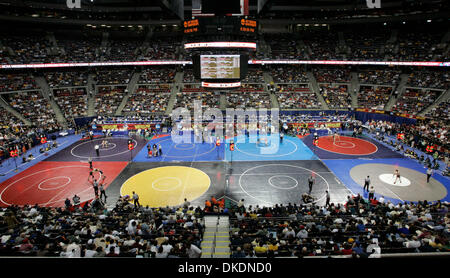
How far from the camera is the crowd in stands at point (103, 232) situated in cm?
1044

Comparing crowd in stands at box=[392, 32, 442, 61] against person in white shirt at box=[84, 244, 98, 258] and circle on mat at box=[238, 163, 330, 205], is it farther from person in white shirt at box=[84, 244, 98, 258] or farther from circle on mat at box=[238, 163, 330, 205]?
person in white shirt at box=[84, 244, 98, 258]

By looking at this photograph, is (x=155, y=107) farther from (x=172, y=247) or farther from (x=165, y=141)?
(x=172, y=247)

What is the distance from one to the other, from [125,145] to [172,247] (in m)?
26.0

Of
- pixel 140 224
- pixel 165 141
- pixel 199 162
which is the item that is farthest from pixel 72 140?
pixel 140 224

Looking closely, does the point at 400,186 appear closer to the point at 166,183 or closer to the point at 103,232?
the point at 166,183

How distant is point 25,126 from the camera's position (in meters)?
37.7

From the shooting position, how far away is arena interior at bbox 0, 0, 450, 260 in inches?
485

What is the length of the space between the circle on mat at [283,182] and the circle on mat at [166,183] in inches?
325

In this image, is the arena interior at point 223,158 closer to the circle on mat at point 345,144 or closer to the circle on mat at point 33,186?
the circle on mat at point 33,186

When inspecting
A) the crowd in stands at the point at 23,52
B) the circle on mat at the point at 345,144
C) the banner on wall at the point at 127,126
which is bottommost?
the circle on mat at the point at 345,144

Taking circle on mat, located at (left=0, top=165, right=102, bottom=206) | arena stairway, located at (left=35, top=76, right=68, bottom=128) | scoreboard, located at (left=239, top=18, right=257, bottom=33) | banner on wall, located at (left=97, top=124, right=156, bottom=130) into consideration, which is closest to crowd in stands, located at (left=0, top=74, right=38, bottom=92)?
arena stairway, located at (left=35, top=76, right=68, bottom=128)

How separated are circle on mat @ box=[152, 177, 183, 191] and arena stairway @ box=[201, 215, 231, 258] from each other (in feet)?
27.0

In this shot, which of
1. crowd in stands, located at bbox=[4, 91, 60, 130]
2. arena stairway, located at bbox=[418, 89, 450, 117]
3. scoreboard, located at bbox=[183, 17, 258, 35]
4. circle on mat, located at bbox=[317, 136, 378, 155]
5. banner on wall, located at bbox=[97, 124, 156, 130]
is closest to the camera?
scoreboard, located at bbox=[183, 17, 258, 35]

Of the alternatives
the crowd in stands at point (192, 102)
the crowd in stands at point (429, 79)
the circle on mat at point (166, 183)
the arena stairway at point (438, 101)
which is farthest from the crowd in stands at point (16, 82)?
the crowd in stands at point (429, 79)
